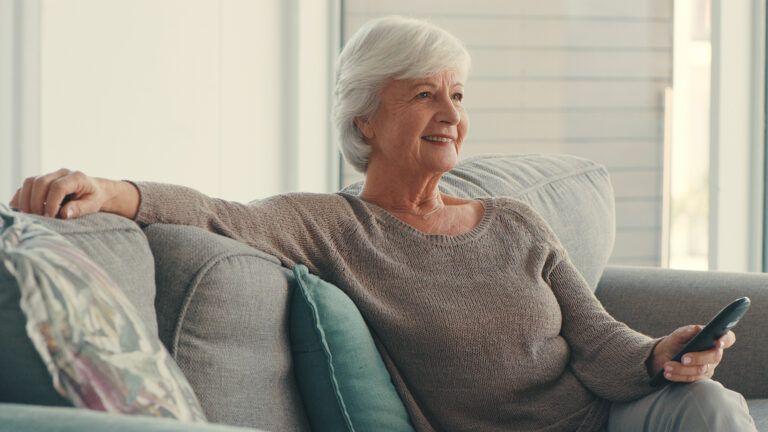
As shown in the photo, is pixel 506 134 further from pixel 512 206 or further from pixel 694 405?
pixel 694 405

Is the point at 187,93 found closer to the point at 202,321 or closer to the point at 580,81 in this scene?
the point at 580,81

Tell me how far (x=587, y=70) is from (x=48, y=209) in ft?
11.0

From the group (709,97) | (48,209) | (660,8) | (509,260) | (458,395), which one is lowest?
(458,395)

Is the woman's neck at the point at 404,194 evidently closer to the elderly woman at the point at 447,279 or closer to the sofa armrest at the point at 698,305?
the elderly woman at the point at 447,279

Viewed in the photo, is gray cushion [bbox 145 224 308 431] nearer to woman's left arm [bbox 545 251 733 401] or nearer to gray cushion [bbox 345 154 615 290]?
woman's left arm [bbox 545 251 733 401]

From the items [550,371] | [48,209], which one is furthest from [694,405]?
[48,209]

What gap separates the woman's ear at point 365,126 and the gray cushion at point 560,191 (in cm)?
31

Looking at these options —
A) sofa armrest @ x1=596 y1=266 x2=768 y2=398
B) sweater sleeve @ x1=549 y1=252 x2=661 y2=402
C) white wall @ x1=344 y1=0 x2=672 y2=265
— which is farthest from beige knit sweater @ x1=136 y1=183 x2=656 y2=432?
white wall @ x1=344 y1=0 x2=672 y2=265

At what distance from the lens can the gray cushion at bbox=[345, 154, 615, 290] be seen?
2.50 meters

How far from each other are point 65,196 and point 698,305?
5.21ft

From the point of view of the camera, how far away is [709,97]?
429 centimetres

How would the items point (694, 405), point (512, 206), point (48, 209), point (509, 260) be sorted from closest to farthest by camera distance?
point (48, 209) < point (694, 405) < point (509, 260) < point (512, 206)

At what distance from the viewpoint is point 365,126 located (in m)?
2.18

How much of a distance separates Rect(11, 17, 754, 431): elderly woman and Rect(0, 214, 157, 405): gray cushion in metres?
0.16
